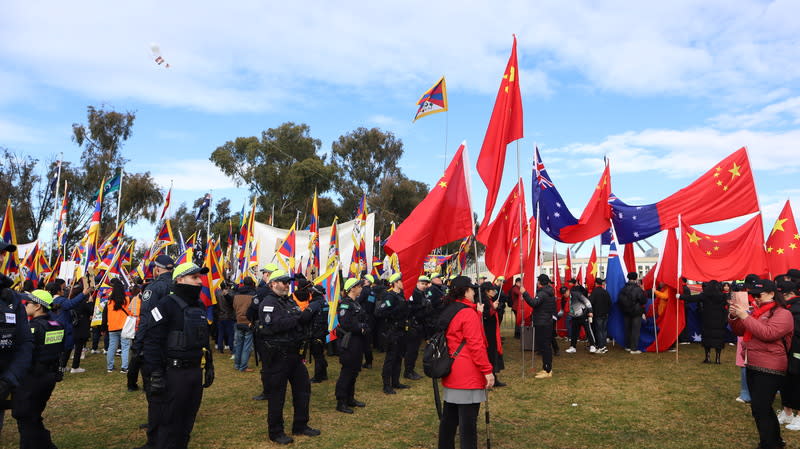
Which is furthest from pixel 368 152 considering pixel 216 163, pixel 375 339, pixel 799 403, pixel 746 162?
pixel 799 403

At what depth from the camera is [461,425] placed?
4977mm

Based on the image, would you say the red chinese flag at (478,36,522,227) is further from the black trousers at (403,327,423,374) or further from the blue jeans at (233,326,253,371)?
the blue jeans at (233,326,253,371)

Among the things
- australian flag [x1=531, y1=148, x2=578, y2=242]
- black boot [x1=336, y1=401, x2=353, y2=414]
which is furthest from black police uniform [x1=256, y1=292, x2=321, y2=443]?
australian flag [x1=531, y1=148, x2=578, y2=242]

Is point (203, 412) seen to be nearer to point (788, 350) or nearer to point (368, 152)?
point (788, 350)

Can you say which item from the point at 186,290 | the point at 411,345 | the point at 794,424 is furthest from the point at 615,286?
the point at 186,290

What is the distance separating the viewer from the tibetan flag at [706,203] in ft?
37.5

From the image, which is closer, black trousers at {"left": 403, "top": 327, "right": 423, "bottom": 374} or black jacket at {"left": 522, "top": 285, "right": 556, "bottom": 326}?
black trousers at {"left": 403, "top": 327, "right": 423, "bottom": 374}

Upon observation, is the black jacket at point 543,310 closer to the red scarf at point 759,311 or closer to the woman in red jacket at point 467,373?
the red scarf at point 759,311

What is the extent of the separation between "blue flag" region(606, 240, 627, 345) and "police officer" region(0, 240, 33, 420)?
44.3ft

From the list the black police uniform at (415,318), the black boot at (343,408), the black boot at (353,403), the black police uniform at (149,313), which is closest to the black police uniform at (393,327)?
the black police uniform at (415,318)

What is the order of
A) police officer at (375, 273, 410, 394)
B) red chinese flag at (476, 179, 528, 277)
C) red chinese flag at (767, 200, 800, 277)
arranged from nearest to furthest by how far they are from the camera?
police officer at (375, 273, 410, 394)
red chinese flag at (476, 179, 528, 277)
red chinese flag at (767, 200, 800, 277)

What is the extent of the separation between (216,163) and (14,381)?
47.0 m

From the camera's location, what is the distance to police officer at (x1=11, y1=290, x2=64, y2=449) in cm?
509

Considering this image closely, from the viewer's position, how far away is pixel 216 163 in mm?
47969
